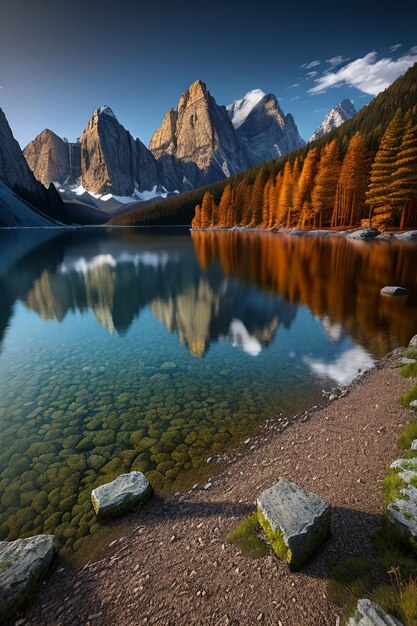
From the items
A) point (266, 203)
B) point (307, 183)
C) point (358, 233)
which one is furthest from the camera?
point (266, 203)

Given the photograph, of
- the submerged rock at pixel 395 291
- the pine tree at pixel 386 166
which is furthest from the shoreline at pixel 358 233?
the submerged rock at pixel 395 291

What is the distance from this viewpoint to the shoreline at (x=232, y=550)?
15.1 ft

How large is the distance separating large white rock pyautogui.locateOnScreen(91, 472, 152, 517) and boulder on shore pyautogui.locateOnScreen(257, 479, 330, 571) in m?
3.65

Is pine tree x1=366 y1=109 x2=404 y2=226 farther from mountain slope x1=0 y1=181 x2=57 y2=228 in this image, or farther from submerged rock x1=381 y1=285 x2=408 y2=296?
mountain slope x1=0 y1=181 x2=57 y2=228

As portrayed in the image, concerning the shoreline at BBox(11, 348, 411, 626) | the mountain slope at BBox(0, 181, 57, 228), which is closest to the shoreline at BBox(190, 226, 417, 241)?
the shoreline at BBox(11, 348, 411, 626)

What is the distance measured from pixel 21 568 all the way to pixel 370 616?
600cm

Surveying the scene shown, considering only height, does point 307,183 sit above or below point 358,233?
above

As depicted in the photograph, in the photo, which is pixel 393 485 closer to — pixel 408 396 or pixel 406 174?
pixel 408 396

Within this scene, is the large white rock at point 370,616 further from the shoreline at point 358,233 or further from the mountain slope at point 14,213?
the mountain slope at point 14,213

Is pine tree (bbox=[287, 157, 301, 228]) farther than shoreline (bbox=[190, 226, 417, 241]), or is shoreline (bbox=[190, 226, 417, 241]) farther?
pine tree (bbox=[287, 157, 301, 228])

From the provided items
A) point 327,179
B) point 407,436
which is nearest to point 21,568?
point 407,436

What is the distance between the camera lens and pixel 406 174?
62.5 meters

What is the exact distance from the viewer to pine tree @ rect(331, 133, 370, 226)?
7294 cm

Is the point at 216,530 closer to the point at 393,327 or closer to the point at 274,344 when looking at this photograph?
the point at 274,344
